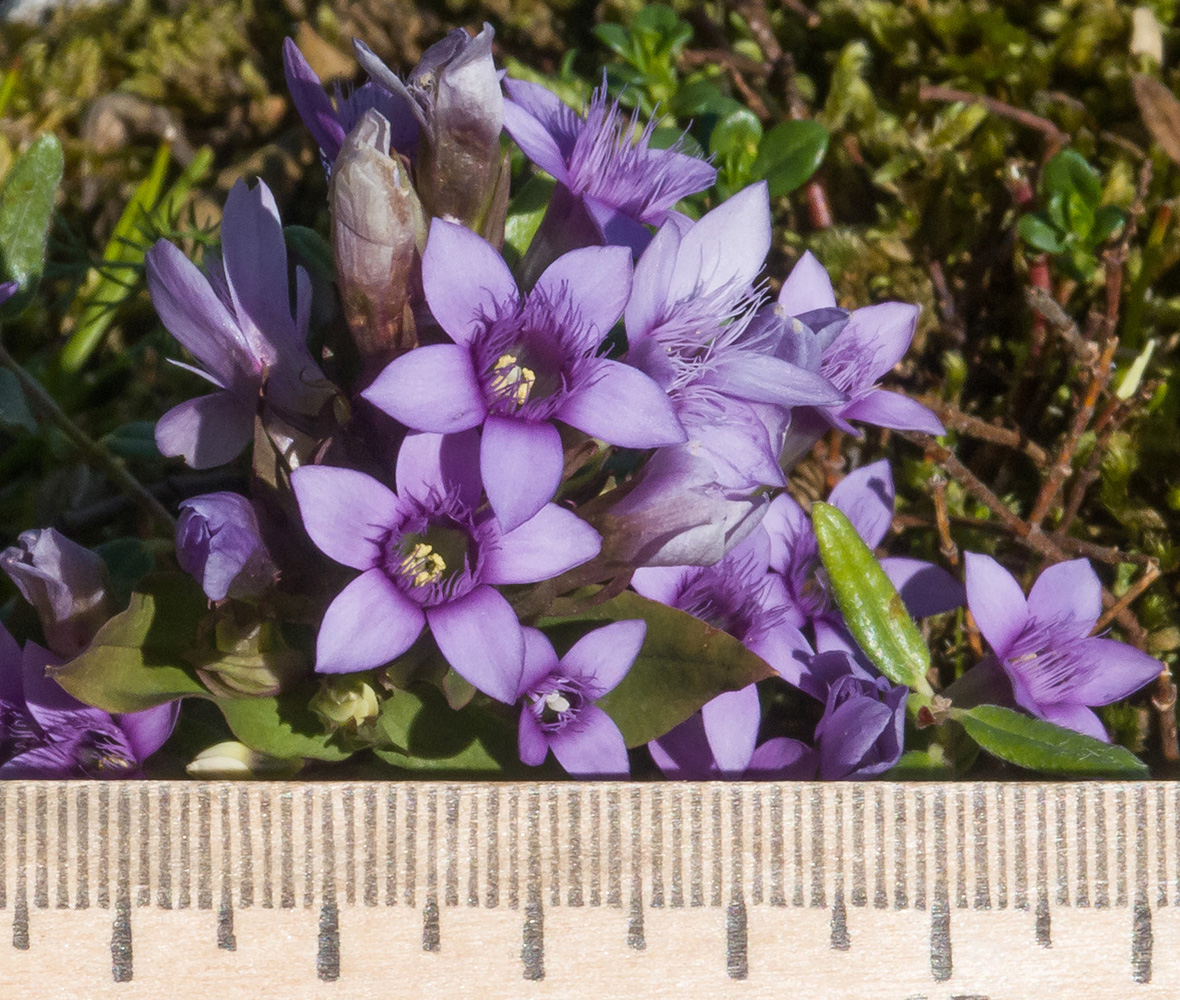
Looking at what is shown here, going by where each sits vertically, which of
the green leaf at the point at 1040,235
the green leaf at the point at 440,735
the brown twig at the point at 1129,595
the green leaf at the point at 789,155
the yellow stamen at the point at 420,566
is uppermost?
the green leaf at the point at 789,155

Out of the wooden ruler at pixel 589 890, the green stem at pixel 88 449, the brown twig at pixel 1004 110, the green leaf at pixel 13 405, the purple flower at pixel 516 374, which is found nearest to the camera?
the purple flower at pixel 516 374

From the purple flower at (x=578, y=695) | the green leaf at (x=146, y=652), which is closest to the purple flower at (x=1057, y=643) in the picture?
the purple flower at (x=578, y=695)

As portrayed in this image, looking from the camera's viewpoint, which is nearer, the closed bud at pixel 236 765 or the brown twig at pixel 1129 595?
the closed bud at pixel 236 765

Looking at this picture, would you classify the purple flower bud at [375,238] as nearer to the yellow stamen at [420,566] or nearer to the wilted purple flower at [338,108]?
the wilted purple flower at [338,108]

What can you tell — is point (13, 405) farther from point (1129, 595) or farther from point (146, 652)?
point (1129, 595)

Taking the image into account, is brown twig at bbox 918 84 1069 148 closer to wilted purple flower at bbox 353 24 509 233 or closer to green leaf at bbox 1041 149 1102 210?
green leaf at bbox 1041 149 1102 210

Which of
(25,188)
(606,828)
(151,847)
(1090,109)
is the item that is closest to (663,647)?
(606,828)

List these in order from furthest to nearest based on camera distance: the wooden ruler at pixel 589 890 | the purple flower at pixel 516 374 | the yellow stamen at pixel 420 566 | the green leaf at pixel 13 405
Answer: the green leaf at pixel 13 405 < the wooden ruler at pixel 589 890 < the yellow stamen at pixel 420 566 < the purple flower at pixel 516 374
